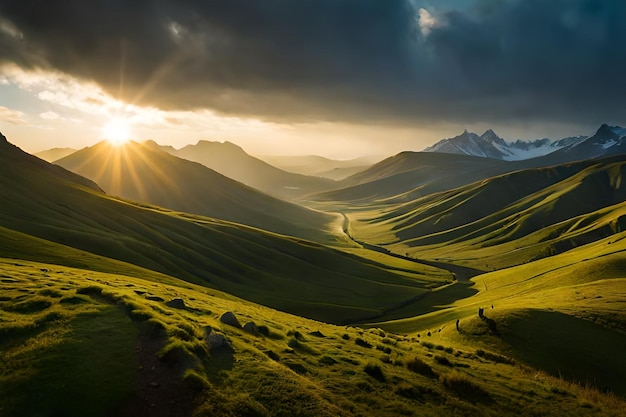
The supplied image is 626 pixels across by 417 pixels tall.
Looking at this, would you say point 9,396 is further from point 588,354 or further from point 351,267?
point 351,267

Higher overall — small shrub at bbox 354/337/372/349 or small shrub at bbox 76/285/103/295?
small shrub at bbox 76/285/103/295

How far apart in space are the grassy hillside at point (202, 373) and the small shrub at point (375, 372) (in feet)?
0.29

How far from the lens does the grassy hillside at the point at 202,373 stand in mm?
19750

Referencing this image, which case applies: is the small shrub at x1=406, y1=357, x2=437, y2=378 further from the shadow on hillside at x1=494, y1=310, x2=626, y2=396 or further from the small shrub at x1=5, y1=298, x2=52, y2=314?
the small shrub at x1=5, y1=298, x2=52, y2=314

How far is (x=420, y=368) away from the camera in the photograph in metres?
30.0

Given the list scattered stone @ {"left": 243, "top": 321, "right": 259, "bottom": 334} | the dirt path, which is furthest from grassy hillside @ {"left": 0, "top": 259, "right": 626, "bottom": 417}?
the dirt path

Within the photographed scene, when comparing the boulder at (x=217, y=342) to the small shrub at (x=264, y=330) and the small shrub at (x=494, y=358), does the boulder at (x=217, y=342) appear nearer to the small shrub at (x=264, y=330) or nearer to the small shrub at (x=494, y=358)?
the small shrub at (x=264, y=330)

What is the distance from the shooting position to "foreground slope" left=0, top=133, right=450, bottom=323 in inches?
4035

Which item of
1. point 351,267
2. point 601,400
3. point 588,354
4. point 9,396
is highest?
point 9,396

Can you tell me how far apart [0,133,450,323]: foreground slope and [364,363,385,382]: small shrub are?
6501 centimetres

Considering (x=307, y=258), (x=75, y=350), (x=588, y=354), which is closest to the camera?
(x=75, y=350)

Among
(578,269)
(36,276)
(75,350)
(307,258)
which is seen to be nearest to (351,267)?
(307,258)

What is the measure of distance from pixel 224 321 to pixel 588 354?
152 feet

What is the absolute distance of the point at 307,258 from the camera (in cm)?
18450
